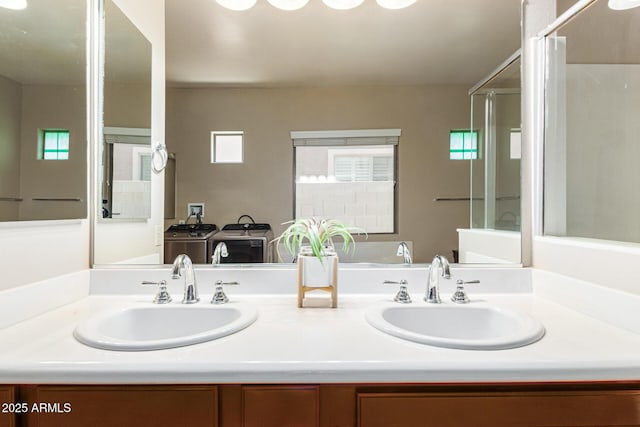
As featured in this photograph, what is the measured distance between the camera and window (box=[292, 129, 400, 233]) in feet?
4.40

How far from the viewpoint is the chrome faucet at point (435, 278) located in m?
1.18

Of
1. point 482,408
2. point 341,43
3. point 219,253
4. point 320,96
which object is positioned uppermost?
point 341,43

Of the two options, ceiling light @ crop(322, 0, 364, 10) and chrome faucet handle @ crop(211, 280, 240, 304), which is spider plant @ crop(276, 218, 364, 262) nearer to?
chrome faucet handle @ crop(211, 280, 240, 304)

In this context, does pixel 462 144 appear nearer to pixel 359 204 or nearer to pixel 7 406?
pixel 359 204

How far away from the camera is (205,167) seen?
1.36 metres

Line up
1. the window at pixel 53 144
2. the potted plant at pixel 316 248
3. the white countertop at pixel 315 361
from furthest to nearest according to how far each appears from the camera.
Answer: the potted plant at pixel 316 248 → the window at pixel 53 144 → the white countertop at pixel 315 361

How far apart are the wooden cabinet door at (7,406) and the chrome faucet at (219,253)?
0.68 metres

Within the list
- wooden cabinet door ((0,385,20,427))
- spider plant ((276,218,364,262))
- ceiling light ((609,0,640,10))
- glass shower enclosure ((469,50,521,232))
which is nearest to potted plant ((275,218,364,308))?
spider plant ((276,218,364,262))

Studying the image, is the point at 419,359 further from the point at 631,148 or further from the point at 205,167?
the point at 631,148

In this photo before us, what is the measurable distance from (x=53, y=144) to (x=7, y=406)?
750mm

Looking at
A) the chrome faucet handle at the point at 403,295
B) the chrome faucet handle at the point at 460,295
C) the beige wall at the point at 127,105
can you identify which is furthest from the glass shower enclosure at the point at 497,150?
the beige wall at the point at 127,105

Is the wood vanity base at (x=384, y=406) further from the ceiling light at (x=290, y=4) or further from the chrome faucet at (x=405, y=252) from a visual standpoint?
the ceiling light at (x=290, y=4)

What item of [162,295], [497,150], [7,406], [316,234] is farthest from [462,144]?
[7,406]

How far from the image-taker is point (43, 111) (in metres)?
1.04
